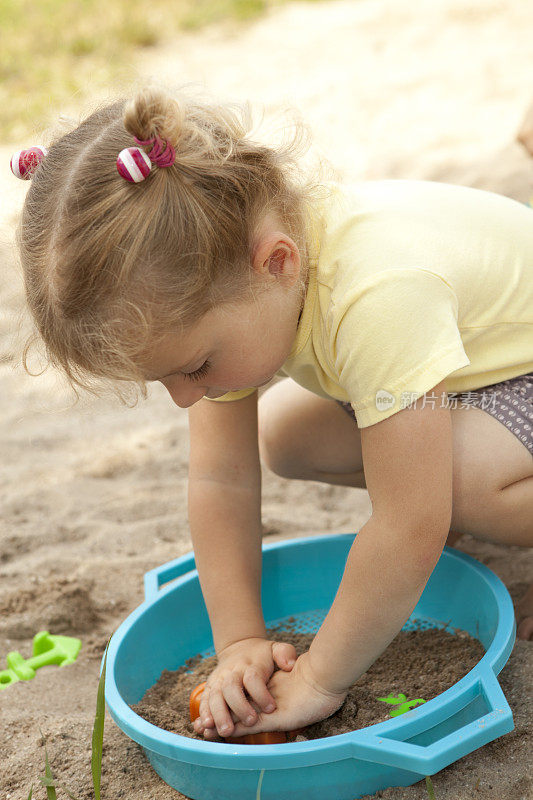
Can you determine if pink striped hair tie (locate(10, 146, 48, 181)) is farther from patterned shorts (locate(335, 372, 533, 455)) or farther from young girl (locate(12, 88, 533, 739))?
patterned shorts (locate(335, 372, 533, 455))

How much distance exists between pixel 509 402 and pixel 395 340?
30 cm

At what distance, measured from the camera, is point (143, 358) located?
3.32ft

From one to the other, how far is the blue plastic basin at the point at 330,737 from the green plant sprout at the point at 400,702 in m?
0.10

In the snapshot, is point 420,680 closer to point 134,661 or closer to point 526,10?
point 134,661

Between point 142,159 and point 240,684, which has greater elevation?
point 142,159

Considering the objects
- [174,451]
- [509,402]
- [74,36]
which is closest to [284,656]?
[509,402]

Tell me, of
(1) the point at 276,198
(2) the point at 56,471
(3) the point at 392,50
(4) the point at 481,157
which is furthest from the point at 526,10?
(1) the point at 276,198

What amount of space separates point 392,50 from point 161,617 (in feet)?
11.2

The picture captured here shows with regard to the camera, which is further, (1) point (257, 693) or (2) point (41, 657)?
(2) point (41, 657)

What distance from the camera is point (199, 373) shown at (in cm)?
107

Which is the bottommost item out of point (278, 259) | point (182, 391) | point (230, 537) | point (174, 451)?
point (174, 451)

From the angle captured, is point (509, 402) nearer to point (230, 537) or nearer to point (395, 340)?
point (395, 340)

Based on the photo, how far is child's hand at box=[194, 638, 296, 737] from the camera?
1.13 metres

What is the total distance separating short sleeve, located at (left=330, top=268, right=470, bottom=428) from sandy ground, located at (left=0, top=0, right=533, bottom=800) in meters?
0.31
